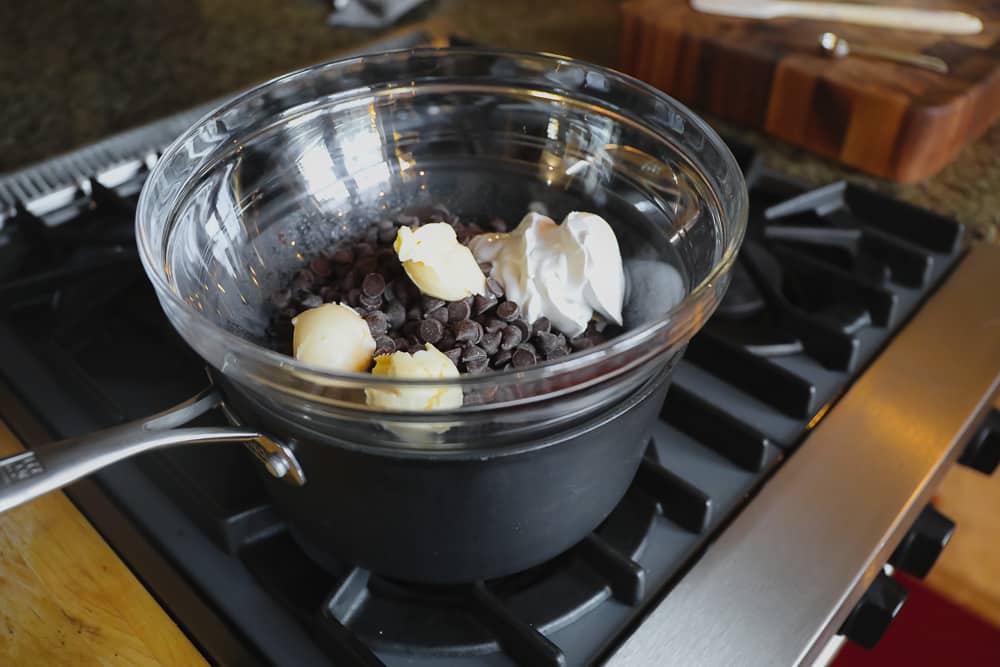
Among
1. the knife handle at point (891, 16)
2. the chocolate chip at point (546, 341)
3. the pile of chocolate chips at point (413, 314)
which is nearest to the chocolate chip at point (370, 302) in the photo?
the pile of chocolate chips at point (413, 314)

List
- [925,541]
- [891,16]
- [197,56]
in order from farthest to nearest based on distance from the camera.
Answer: [197,56]
[891,16]
[925,541]

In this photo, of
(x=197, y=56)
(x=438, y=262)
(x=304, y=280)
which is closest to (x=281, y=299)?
(x=304, y=280)

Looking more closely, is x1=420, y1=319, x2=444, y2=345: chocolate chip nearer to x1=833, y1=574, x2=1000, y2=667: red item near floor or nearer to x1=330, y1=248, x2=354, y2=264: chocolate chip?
x1=330, y1=248, x2=354, y2=264: chocolate chip

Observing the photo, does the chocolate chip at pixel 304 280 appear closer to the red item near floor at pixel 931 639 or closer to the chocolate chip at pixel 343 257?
the chocolate chip at pixel 343 257

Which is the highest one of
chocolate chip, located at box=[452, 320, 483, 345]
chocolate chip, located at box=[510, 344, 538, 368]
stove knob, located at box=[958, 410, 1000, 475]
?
chocolate chip, located at box=[452, 320, 483, 345]

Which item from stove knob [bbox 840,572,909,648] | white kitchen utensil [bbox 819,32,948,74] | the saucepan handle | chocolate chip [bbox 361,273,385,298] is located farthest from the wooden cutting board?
the saucepan handle

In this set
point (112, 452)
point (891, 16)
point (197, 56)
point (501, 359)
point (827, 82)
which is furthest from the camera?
point (197, 56)

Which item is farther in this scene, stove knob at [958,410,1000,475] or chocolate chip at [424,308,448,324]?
stove knob at [958,410,1000,475]

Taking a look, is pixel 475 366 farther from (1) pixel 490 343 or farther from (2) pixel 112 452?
(2) pixel 112 452

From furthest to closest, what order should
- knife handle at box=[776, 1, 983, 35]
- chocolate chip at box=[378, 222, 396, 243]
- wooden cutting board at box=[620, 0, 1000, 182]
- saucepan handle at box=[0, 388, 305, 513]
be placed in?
1. knife handle at box=[776, 1, 983, 35]
2. wooden cutting board at box=[620, 0, 1000, 182]
3. chocolate chip at box=[378, 222, 396, 243]
4. saucepan handle at box=[0, 388, 305, 513]
